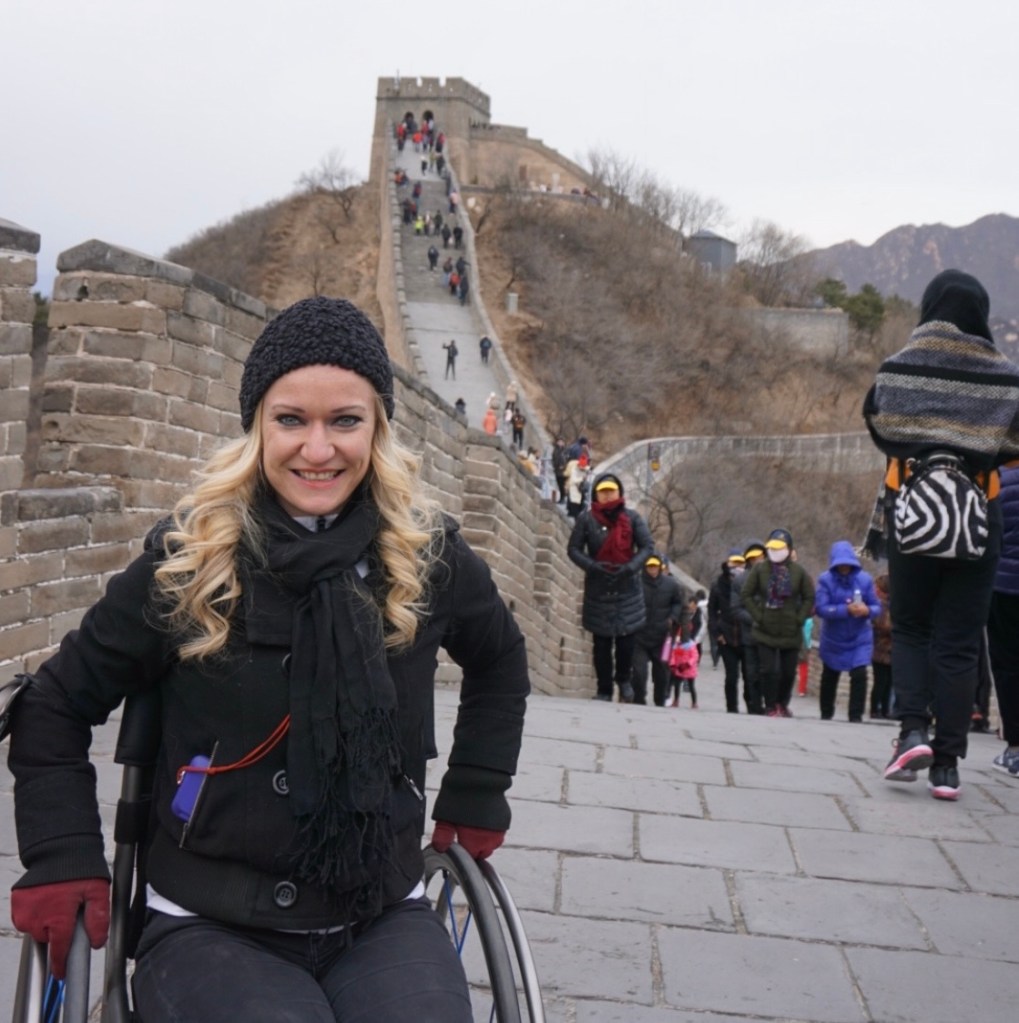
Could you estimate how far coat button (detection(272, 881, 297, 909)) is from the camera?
227cm

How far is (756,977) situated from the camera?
11.8ft

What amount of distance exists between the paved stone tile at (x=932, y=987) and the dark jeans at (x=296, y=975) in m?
1.60

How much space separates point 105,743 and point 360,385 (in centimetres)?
343

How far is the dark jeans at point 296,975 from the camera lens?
6.91ft

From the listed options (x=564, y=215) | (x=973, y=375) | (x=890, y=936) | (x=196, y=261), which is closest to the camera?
(x=890, y=936)

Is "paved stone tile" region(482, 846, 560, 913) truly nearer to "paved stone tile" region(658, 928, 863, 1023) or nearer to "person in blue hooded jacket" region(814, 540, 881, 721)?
"paved stone tile" region(658, 928, 863, 1023)

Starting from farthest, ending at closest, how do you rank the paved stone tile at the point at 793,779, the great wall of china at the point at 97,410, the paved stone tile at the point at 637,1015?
the paved stone tile at the point at 793,779 → the great wall of china at the point at 97,410 → the paved stone tile at the point at 637,1015

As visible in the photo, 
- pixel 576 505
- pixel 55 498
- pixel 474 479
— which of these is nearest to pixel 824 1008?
pixel 55 498

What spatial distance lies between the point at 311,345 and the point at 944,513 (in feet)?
11.0

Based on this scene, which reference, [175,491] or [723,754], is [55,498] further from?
[723,754]

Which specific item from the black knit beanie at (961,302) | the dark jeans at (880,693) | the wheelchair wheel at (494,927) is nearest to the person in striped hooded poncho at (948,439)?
the black knit beanie at (961,302)

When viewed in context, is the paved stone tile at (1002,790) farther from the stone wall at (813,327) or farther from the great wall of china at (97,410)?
the stone wall at (813,327)

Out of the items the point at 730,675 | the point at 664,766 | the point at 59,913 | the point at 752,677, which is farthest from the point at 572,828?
the point at 730,675

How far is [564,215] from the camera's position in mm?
63125
